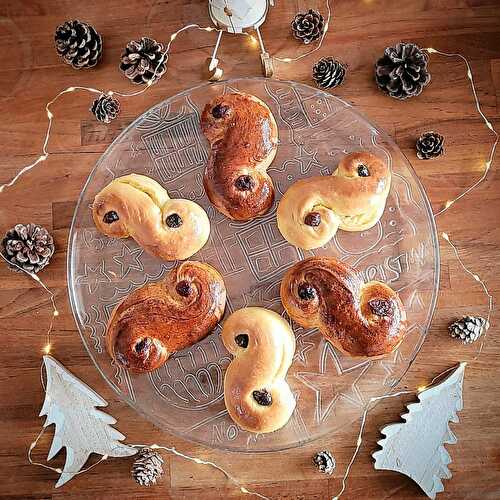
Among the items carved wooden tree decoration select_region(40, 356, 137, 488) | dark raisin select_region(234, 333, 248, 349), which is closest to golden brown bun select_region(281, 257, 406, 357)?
dark raisin select_region(234, 333, 248, 349)

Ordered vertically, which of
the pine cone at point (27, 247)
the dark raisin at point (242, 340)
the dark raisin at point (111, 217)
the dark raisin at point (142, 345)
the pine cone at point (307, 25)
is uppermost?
the pine cone at point (307, 25)

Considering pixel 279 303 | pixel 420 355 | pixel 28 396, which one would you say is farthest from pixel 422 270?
pixel 28 396

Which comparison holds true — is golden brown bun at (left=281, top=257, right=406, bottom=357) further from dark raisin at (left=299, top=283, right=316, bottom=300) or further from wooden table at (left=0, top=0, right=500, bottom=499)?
wooden table at (left=0, top=0, right=500, bottom=499)

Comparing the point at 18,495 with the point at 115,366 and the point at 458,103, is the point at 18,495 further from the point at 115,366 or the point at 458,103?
the point at 458,103

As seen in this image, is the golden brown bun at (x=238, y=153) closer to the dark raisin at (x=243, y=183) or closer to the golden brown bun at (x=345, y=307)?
the dark raisin at (x=243, y=183)

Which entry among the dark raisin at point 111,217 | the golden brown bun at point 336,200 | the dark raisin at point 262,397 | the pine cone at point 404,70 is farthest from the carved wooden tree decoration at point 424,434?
the dark raisin at point 111,217

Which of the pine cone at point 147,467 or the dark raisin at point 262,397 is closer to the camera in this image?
the dark raisin at point 262,397
